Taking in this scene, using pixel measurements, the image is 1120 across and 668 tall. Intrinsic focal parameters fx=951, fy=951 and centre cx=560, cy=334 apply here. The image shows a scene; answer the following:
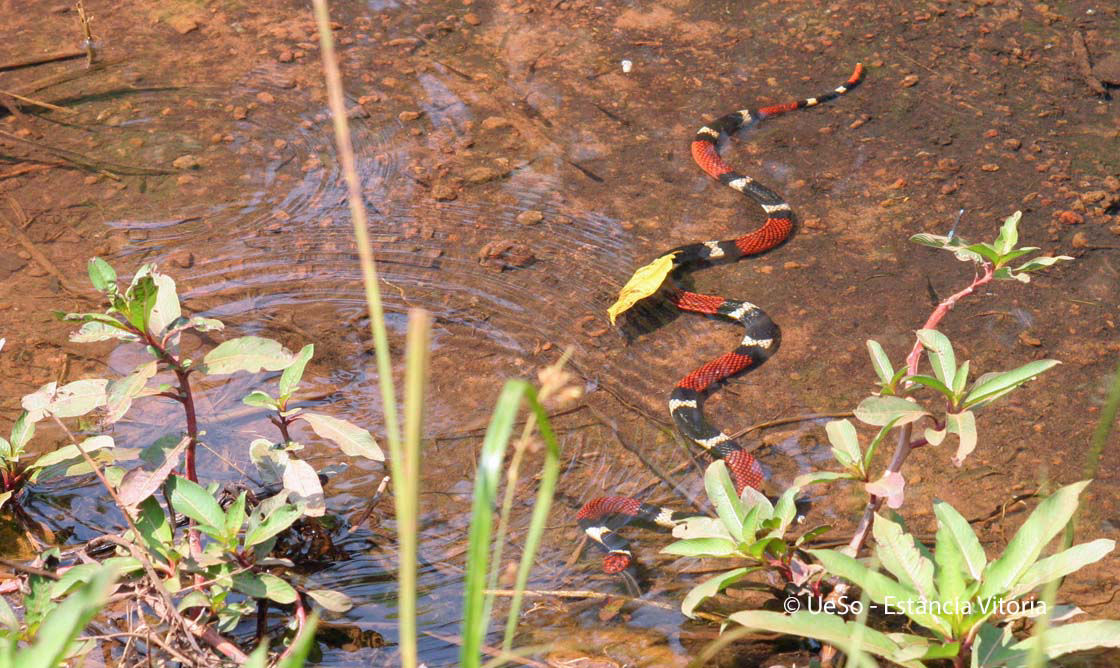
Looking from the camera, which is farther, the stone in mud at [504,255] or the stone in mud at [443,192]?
the stone in mud at [443,192]

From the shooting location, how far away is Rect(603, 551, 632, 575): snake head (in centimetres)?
334

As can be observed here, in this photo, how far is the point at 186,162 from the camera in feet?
17.8

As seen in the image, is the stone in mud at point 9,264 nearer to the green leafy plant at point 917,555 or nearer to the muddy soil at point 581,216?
the muddy soil at point 581,216

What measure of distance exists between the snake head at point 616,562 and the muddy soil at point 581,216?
0.18 ft

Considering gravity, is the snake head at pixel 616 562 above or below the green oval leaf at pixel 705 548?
below

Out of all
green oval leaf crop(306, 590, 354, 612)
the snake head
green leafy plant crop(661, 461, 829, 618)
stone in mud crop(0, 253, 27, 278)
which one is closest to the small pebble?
green leafy plant crop(661, 461, 829, 618)

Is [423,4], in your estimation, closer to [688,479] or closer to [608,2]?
[608,2]

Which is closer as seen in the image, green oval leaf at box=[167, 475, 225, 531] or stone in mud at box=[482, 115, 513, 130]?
green oval leaf at box=[167, 475, 225, 531]

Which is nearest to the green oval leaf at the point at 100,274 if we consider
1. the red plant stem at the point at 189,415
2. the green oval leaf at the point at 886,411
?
the red plant stem at the point at 189,415

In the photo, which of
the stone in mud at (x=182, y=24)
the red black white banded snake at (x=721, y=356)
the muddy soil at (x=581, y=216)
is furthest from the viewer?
the stone in mud at (x=182, y=24)

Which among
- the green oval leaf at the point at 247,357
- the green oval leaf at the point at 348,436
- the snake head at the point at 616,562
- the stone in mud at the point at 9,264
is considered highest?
the green oval leaf at the point at 247,357

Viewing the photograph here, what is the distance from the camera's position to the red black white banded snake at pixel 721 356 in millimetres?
3578

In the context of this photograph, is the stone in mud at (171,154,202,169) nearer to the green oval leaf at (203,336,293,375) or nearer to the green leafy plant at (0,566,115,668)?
the green oval leaf at (203,336,293,375)

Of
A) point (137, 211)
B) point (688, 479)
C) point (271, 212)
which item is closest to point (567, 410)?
point (688, 479)
